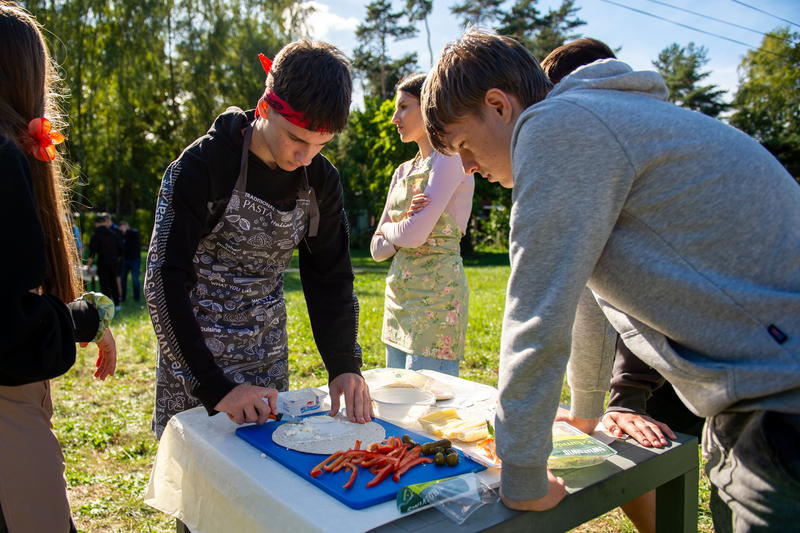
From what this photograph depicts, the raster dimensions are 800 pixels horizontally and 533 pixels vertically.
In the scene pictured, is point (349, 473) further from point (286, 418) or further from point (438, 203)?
point (438, 203)

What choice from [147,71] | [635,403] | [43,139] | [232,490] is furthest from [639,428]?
[147,71]

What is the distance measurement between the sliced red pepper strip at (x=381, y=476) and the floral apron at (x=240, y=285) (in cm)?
77

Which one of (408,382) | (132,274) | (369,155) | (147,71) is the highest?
(147,71)

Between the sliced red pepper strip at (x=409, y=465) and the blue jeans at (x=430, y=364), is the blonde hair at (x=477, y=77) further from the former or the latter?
the blue jeans at (x=430, y=364)

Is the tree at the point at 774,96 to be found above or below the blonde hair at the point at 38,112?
above

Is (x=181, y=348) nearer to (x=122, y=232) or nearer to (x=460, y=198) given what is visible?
(x=460, y=198)

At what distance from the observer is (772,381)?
0.85 metres

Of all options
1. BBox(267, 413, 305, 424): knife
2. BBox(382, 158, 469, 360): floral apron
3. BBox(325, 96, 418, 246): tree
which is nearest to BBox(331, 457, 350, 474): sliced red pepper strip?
BBox(267, 413, 305, 424): knife

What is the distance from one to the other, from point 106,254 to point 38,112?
28.6 feet

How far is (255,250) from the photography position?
1.75 m

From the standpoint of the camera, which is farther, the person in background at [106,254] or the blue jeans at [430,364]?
the person in background at [106,254]

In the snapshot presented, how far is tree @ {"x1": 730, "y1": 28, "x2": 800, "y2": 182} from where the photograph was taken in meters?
29.8

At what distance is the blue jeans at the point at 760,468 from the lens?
84 cm

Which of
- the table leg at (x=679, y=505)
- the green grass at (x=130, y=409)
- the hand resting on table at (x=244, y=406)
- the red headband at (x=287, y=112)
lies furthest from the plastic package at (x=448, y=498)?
the green grass at (x=130, y=409)
